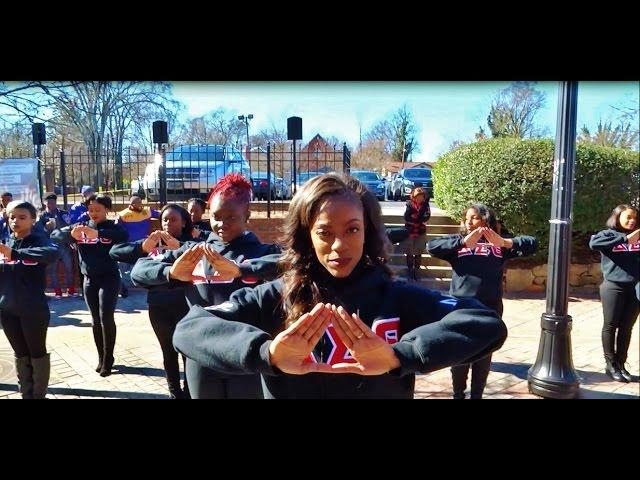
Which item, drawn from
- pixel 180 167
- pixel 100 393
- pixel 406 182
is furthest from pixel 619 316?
pixel 406 182

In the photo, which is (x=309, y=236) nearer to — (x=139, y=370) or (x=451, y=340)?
(x=451, y=340)

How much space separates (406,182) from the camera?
57.6 feet

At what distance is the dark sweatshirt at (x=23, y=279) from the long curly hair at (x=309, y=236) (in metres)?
2.85

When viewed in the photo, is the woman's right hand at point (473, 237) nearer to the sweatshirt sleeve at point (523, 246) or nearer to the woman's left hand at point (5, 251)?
the sweatshirt sleeve at point (523, 246)

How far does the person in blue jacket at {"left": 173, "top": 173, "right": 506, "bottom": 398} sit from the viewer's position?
1.39 meters

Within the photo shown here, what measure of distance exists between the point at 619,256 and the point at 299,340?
4.31 m

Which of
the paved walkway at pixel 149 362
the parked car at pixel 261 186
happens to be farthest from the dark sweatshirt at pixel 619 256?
the parked car at pixel 261 186

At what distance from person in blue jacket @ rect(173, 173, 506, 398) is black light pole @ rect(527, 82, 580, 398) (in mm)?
2770

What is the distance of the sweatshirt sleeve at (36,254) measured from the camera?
12.1ft

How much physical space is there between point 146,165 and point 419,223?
5920 mm

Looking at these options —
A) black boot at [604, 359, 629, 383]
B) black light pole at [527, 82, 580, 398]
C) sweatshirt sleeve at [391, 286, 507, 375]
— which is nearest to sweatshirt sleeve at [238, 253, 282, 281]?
sweatshirt sleeve at [391, 286, 507, 375]

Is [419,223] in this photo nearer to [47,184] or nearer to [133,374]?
[133,374]

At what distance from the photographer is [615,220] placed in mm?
4699
